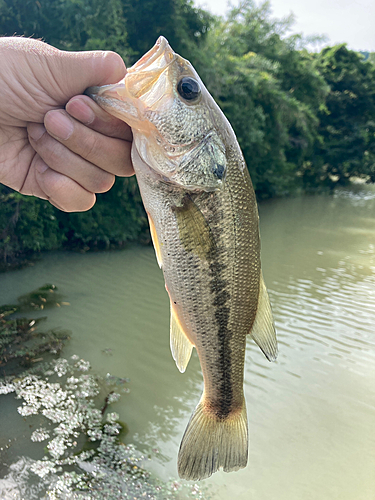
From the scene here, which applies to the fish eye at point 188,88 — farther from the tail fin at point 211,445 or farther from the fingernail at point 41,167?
the tail fin at point 211,445

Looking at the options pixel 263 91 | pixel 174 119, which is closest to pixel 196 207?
pixel 174 119

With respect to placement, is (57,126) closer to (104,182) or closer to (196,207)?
(104,182)

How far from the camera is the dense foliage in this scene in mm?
8273

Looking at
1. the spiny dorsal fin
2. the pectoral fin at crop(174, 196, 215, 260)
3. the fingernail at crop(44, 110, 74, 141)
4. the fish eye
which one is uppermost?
the fish eye

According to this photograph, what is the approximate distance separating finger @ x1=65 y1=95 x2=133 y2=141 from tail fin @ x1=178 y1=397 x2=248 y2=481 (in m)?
1.29

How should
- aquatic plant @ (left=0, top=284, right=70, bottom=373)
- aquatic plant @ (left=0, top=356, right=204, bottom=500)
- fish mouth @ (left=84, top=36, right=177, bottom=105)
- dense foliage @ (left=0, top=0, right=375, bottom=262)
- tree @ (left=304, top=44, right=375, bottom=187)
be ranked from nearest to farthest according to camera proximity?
1. fish mouth @ (left=84, top=36, right=177, bottom=105)
2. aquatic plant @ (left=0, top=356, right=204, bottom=500)
3. aquatic plant @ (left=0, top=284, right=70, bottom=373)
4. dense foliage @ (left=0, top=0, right=375, bottom=262)
5. tree @ (left=304, top=44, right=375, bottom=187)

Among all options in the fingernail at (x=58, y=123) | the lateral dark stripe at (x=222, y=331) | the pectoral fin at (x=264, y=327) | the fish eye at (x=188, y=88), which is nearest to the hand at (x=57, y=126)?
the fingernail at (x=58, y=123)

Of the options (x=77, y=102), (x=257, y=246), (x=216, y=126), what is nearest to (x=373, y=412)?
(x=257, y=246)

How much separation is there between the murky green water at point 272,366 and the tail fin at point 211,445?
2329 millimetres

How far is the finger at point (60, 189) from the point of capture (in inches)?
71.3

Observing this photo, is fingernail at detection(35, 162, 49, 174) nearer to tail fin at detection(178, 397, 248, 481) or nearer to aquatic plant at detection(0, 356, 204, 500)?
tail fin at detection(178, 397, 248, 481)

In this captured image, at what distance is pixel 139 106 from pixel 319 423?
4.35 m

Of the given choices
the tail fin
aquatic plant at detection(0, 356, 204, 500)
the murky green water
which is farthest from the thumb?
the murky green water

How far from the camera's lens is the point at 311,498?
3545mm
